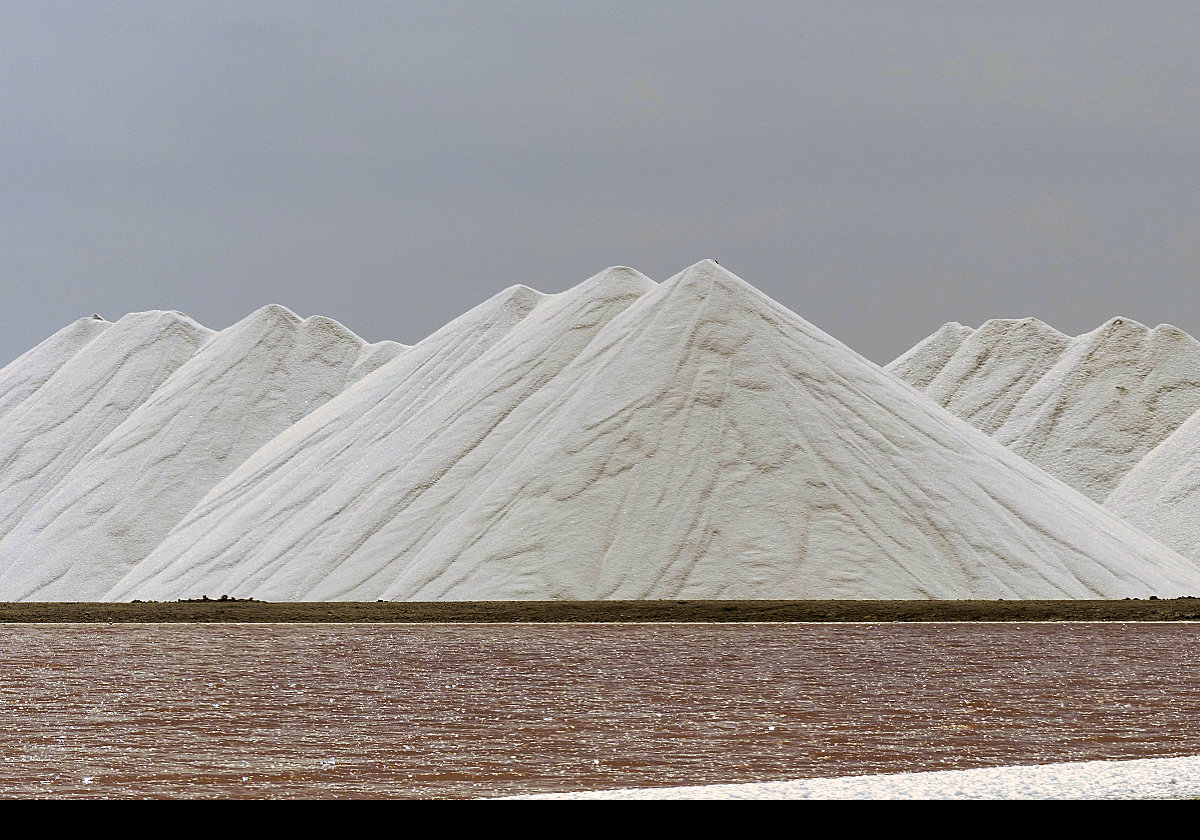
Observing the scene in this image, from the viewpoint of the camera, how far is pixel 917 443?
4259 centimetres

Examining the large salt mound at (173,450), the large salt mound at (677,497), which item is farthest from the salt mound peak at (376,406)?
the large salt mound at (173,450)

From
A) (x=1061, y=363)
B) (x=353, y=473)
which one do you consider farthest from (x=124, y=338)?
(x=1061, y=363)

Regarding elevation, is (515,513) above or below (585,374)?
below

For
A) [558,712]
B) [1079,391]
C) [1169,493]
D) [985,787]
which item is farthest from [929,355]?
[985,787]

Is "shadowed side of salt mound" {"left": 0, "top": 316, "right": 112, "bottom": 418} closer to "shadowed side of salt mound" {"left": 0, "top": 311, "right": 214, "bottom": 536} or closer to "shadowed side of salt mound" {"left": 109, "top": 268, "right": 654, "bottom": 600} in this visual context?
"shadowed side of salt mound" {"left": 0, "top": 311, "right": 214, "bottom": 536}

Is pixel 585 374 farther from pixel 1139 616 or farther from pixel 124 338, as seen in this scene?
pixel 124 338

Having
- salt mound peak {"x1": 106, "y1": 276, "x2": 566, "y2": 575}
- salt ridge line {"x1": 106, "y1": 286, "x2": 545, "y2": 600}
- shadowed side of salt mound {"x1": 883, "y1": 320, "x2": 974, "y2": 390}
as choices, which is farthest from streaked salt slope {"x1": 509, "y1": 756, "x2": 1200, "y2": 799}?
shadowed side of salt mound {"x1": 883, "y1": 320, "x2": 974, "y2": 390}

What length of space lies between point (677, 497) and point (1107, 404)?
5427 centimetres

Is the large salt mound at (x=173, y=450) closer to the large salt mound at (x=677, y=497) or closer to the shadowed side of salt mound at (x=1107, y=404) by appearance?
the large salt mound at (x=677, y=497)

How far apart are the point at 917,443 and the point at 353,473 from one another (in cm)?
1800

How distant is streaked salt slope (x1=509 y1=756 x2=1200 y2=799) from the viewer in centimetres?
692

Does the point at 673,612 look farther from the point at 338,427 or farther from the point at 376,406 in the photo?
the point at 338,427

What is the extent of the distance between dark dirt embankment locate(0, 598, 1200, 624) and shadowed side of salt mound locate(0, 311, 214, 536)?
33.8 meters

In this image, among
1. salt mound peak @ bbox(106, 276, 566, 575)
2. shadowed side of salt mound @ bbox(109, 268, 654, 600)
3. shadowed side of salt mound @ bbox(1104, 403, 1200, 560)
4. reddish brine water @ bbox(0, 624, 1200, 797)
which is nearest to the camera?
reddish brine water @ bbox(0, 624, 1200, 797)
